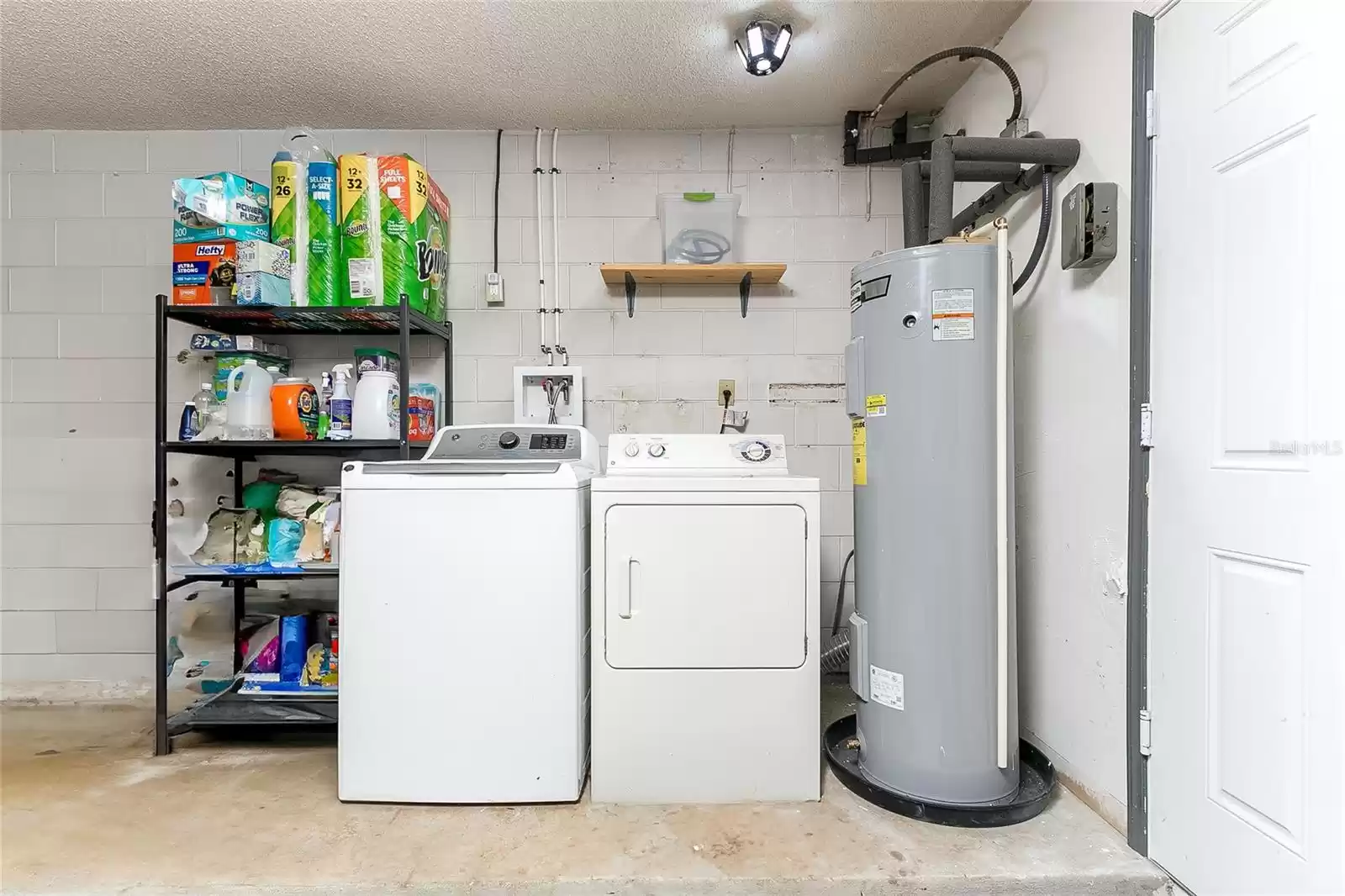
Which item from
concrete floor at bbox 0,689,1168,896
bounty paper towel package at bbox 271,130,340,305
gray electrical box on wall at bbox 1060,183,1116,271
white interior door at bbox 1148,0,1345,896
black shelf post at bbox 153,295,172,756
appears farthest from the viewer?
bounty paper towel package at bbox 271,130,340,305

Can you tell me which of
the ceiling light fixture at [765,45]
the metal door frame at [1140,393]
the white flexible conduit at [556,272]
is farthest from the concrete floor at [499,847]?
the ceiling light fixture at [765,45]

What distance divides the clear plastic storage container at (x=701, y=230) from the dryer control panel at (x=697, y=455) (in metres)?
0.96

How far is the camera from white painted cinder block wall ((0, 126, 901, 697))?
9.01ft

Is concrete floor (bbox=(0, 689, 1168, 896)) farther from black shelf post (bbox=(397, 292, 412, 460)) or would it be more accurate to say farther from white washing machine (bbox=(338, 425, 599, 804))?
black shelf post (bbox=(397, 292, 412, 460))

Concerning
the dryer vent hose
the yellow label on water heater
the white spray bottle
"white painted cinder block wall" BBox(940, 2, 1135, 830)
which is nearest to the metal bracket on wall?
"white painted cinder block wall" BBox(940, 2, 1135, 830)

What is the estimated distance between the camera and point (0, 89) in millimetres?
2424

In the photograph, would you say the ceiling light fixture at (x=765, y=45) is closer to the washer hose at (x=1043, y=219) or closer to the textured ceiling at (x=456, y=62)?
the textured ceiling at (x=456, y=62)

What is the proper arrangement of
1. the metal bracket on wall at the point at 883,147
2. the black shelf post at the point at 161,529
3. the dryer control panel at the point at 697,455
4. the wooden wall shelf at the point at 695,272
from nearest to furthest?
the dryer control panel at the point at 697,455 → the black shelf post at the point at 161,529 → the wooden wall shelf at the point at 695,272 → the metal bracket on wall at the point at 883,147

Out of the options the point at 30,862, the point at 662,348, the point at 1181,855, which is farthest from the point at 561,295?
the point at 1181,855

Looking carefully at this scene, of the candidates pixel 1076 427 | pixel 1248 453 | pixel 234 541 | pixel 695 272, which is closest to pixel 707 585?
pixel 1076 427

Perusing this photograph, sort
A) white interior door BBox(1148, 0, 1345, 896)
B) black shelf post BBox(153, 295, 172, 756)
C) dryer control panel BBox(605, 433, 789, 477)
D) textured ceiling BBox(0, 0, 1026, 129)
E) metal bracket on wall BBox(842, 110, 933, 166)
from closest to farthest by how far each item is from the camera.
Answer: white interior door BBox(1148, 0, 1345, 896) → dryer control panel BBox(605, 433, 789, 477) → textured ceiling BBox(0, 0, 1026, 129) → black shelf post BBox(153, 295, 172, 756) → metal bracket on wall BBox(842, 110, 933, 166)

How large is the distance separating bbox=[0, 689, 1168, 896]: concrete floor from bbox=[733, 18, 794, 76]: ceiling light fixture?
2201 millimetres

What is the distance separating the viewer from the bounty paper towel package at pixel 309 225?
89.5 inches

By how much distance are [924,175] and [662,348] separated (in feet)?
→ 3.88
